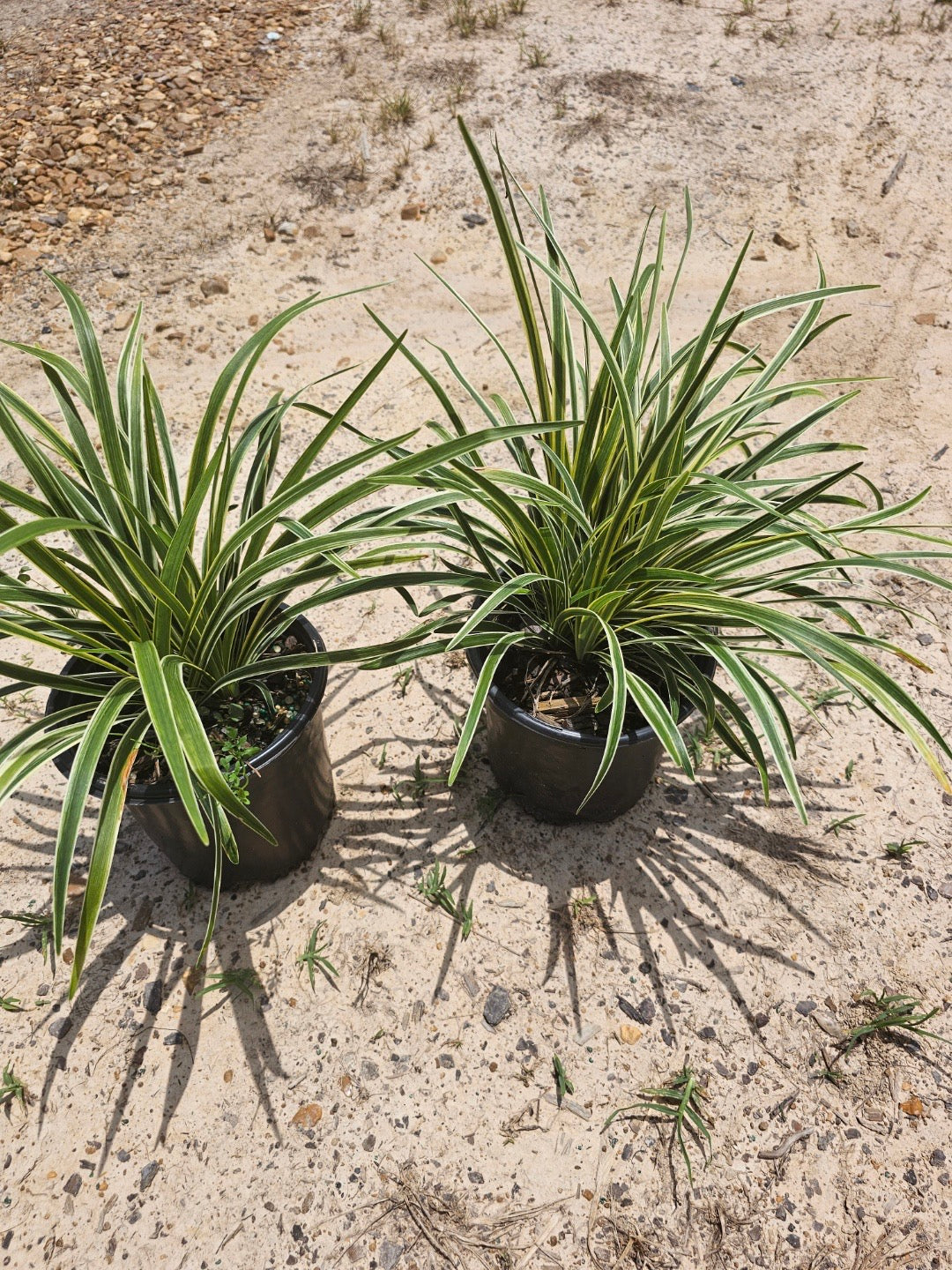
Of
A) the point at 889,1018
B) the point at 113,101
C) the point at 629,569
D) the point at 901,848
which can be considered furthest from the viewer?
the point at 113,101

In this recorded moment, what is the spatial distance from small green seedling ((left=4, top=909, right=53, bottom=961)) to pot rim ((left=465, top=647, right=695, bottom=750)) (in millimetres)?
1010

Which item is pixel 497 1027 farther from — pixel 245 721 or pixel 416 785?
pixel 245 721

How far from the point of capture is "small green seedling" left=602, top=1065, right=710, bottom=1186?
1377 millimetres

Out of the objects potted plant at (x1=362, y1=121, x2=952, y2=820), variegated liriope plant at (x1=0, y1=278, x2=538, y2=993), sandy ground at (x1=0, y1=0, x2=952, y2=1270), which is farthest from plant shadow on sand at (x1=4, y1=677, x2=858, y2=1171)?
variegated liriope plant at (x1=0, y1=278, x2=538, y2=993)

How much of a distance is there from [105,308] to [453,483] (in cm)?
231

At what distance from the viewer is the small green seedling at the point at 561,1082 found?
1.42 metres

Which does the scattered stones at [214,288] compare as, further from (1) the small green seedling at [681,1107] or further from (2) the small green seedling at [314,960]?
(1) the small green seedling at [681,1107]

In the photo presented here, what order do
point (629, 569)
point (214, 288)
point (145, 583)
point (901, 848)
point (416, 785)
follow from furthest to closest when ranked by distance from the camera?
point (214, 288), point (416, 785), point (901, 848), point (629, 569), point (145, 583)

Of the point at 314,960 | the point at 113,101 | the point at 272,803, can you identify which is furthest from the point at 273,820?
the point at 113,101

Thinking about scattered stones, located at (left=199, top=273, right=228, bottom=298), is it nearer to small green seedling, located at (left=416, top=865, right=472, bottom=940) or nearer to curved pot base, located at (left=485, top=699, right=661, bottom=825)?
curved pot base, located at (left=485, top=699, right=661, bottom=825)

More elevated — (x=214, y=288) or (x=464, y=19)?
(x=464, y=19)

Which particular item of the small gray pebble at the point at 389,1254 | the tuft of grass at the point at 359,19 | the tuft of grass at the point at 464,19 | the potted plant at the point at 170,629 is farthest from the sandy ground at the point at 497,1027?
the tuft of grass at the point at 359,19

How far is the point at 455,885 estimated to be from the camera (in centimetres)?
167

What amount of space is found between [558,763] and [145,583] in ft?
2.66
